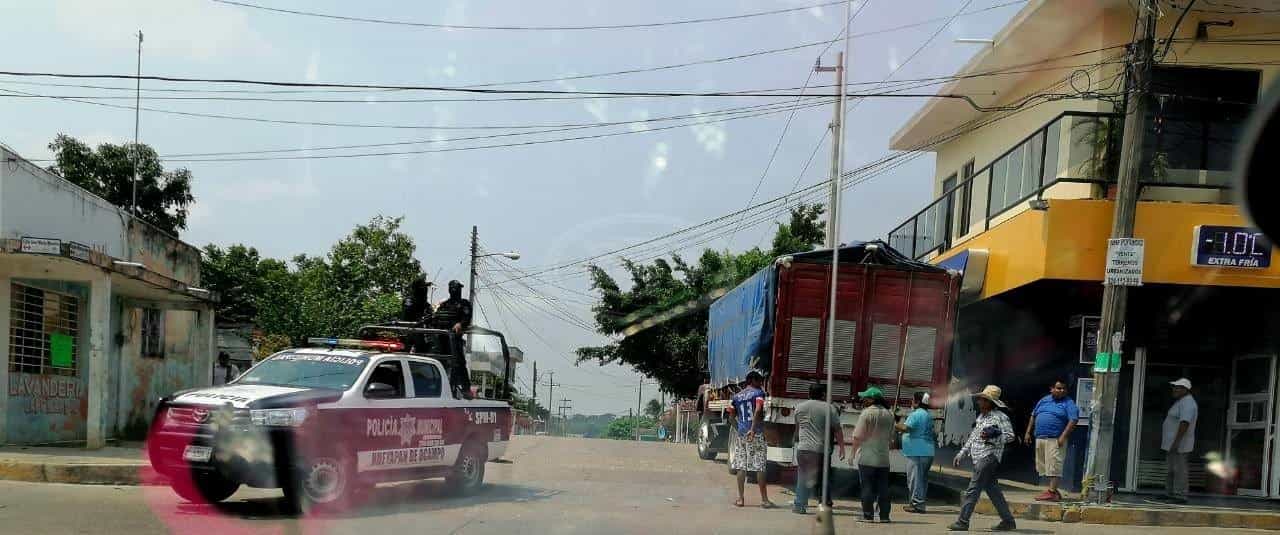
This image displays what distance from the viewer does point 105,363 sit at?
54.0 ft

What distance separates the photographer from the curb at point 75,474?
13.3m

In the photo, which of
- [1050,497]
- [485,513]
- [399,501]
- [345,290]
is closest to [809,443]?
[1050,497]

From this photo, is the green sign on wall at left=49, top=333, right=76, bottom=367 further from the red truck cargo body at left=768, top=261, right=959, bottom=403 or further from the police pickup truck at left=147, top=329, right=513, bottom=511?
the red truck cargo body at left=768, top=261, right=959, bottom=403

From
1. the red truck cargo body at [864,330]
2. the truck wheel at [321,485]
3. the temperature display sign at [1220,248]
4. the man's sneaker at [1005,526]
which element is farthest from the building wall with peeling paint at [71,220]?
the temperature display sign at [1220,248]

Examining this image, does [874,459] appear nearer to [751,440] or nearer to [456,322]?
[751,440]

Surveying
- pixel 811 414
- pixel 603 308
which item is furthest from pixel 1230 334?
pixel 603 308

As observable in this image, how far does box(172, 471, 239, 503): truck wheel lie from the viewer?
37.3ft

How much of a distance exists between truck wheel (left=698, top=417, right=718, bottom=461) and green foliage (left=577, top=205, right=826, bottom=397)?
44.1 feet

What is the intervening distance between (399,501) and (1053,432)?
8330 millimetres

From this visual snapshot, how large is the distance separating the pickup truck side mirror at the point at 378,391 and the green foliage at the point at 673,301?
25.1 metres

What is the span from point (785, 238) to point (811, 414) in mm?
24160

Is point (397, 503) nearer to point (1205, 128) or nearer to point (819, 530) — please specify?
point (819, 530)

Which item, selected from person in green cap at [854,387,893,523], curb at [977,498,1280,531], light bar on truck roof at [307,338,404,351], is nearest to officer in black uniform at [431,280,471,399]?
light bar on truck roof at [307,338,404,351]

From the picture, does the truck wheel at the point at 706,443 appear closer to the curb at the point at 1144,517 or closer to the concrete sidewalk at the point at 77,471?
the curb at the point at 1144,517
